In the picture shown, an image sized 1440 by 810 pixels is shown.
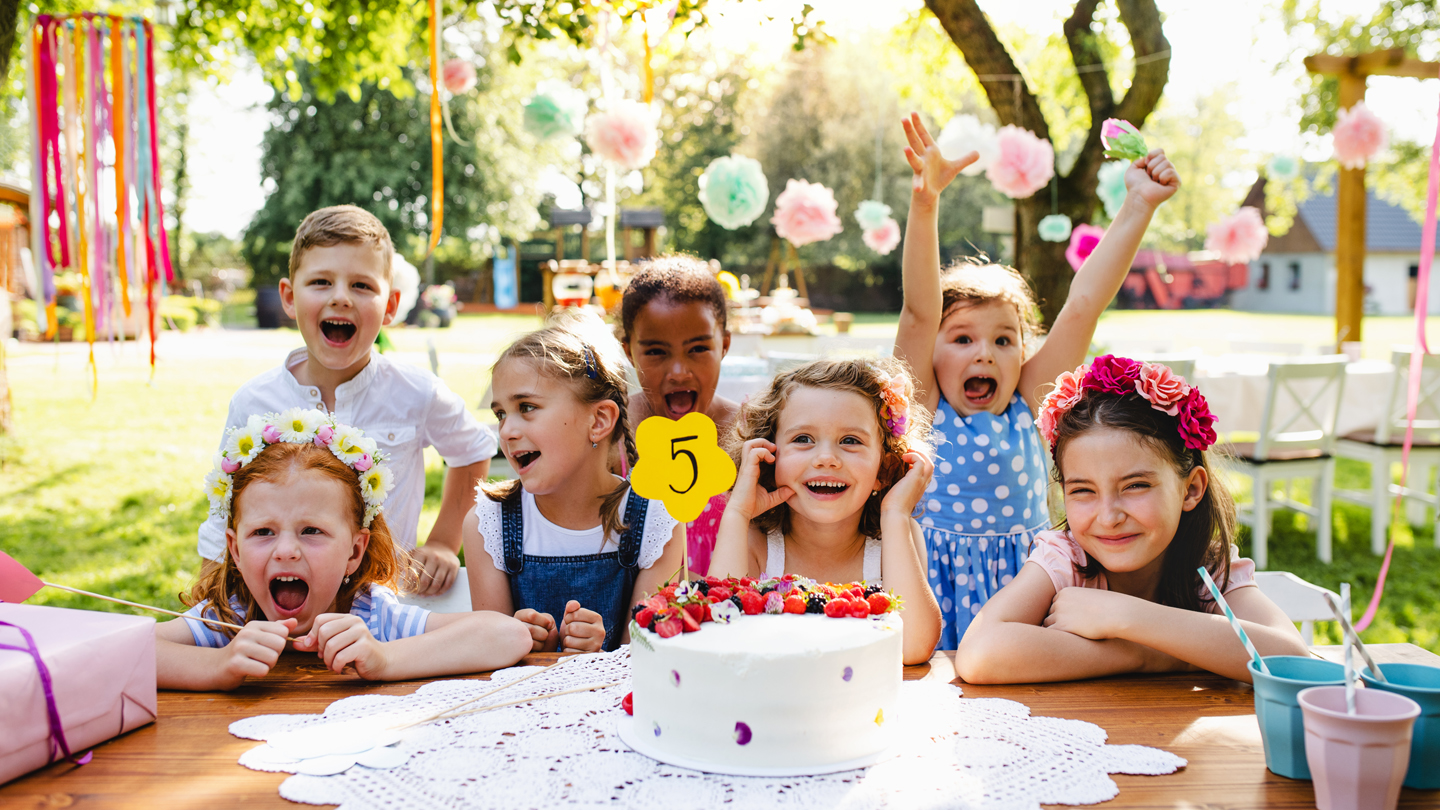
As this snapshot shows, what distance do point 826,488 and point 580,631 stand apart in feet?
1.71

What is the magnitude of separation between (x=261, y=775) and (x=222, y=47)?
7.16 m

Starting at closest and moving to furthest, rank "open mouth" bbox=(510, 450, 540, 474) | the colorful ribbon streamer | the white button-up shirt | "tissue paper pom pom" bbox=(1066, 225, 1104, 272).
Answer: "open mouth" bbox=(510, 450, 540, 474), the white button-up shirt, "tissue paper pom pom" bbox=(1066, 225, 1104, 272), the colorful ribbon streamer

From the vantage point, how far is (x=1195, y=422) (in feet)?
5.48

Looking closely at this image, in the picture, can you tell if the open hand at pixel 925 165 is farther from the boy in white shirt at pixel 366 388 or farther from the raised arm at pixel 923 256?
the boy in white shirt at pixel 366 388

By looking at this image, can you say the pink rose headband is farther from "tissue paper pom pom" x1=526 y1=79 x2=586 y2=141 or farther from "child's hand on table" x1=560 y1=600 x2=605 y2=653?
"tissue paper pom pom" x1=526 y1=79 x2=586 y2=141

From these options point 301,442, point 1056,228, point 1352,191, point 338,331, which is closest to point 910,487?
point 301,442

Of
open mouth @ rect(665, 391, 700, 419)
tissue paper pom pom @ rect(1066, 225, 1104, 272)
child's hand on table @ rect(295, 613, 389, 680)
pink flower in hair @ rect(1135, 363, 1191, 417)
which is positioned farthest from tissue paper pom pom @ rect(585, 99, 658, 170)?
child's hand on table @ rect(295, 613, 389, 680)

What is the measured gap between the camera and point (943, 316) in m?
2.54

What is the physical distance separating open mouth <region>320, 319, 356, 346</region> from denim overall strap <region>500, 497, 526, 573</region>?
2.27ft

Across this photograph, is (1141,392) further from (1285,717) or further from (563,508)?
(563,508)

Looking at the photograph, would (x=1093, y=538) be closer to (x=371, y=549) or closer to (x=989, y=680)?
(x=989, y=680)

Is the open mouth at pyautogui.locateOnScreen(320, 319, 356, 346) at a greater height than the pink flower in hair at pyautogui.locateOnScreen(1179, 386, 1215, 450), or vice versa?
the open mouth at pyautogui.locateOnScreen(320, 319, 356, 346)

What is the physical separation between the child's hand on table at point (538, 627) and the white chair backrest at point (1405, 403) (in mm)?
5753

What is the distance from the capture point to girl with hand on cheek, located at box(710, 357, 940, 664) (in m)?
1.77
